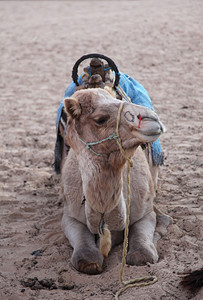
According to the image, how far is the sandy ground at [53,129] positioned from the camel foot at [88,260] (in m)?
0.07

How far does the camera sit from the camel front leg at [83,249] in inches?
133

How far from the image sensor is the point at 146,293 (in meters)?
2.94

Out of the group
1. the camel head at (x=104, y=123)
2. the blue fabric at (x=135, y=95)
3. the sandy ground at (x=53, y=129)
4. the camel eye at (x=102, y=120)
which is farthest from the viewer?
the blue fabric at (x=135, y=95)

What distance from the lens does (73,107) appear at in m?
3.06

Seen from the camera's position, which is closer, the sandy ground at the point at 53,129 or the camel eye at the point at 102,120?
the camel eye at the point at 102,120

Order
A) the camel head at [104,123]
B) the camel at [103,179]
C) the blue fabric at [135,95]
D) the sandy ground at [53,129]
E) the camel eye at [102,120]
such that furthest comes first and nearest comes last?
the blue fabric at [135,95] < the sandy ground at [53,129] < the camel eye at [102,120] < the camel at [103,179] < the camel head at [104,123]

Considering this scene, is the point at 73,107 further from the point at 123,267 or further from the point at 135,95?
the point at 135,95

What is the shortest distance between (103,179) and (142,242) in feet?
2.55

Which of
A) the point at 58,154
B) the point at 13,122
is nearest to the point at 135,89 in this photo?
the point at 58,154

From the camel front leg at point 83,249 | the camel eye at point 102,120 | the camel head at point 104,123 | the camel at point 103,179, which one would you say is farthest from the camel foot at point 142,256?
the camel eye at point 102,120

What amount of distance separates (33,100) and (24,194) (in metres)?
3.53

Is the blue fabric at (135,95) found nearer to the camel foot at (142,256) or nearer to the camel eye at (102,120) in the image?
the camel foot at (142,256)

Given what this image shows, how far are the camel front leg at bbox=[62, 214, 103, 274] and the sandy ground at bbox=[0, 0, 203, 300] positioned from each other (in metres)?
0.08

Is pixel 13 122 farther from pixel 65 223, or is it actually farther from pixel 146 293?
pixel 146 293
